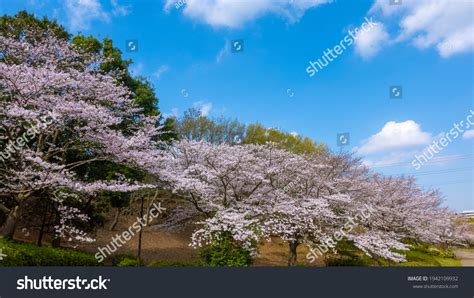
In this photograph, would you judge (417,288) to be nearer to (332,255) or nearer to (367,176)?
(332,255)

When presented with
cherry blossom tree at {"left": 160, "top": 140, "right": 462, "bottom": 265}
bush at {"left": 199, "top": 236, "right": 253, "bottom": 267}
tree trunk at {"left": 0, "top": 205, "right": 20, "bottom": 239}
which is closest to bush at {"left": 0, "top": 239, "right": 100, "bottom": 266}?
tree trunk at {"left": 0, "top": 205, "right": 20, "bottom": 239}

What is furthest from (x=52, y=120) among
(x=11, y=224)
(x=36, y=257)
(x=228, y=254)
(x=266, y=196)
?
(x=266, y=196)

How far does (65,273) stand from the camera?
10.0m

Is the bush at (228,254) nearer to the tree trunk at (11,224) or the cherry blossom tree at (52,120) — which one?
the cherry blossom tree at (52,120)

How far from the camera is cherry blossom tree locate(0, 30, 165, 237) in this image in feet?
46.9

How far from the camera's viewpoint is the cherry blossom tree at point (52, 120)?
14.3m

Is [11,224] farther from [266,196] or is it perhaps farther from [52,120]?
[266,196]

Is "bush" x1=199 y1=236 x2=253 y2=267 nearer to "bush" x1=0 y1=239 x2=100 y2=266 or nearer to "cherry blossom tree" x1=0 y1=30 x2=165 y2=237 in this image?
"cherry blossom tree" x1=0 y1=30 x2=165 y2=237

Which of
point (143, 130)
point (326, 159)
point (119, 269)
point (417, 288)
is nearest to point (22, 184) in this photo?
point (143, 130)

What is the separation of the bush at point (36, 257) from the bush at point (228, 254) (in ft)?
15.4

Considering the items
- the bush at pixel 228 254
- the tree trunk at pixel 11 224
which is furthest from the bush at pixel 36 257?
the bush at pixel 228 254

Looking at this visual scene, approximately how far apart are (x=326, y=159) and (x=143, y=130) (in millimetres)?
9903

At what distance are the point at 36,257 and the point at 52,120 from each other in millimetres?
4745

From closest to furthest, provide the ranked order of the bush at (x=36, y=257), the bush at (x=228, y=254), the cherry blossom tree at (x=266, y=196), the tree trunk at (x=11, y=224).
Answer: the bush at (x=36, y=257) → the bush at (x=228, y=254) → the tree trunk at (x=11, y=224) → the cherry blossom tree at (x=266, y=196)
